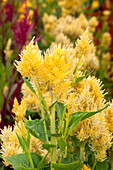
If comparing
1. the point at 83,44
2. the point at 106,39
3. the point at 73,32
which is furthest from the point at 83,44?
the point at 106,39

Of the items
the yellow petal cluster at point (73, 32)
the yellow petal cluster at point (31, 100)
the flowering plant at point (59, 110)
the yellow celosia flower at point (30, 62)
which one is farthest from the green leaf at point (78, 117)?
the yellow petal cluster at point (73, 32)

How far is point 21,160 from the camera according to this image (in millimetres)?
776

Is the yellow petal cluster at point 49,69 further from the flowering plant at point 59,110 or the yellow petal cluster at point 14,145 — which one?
the yellow petal cluster at point 14,145

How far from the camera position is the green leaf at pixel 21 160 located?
76 cm

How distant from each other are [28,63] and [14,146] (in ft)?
1.05

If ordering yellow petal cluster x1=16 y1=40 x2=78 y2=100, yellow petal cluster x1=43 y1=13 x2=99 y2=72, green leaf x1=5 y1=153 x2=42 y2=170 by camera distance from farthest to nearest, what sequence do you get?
yellow petal cluster x1=43 y1=13 x2=99 y2=72
green leaf x1=5 y1=153 x2=42 y2=170
yellow petal cluster x1=16 y1=40 x2=78 y2=100

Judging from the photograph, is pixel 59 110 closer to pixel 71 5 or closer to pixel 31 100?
pixel 31 100

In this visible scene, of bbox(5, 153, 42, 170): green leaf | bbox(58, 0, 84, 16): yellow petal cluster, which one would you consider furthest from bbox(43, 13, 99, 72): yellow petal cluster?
bbox(5, 153, 42, 170): green leaf

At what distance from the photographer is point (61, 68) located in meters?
0.64

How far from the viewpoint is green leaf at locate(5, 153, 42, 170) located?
764 mm

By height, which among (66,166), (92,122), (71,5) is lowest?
(66,166)

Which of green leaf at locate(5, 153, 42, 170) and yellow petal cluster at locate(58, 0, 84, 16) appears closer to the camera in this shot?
green leaf at locate(5, 153, 42, 170)

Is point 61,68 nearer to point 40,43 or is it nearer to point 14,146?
point 14,146

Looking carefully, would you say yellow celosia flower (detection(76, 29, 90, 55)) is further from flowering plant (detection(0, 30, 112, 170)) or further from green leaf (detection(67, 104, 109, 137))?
green leaf (detection(67, 104, 109, 137))
